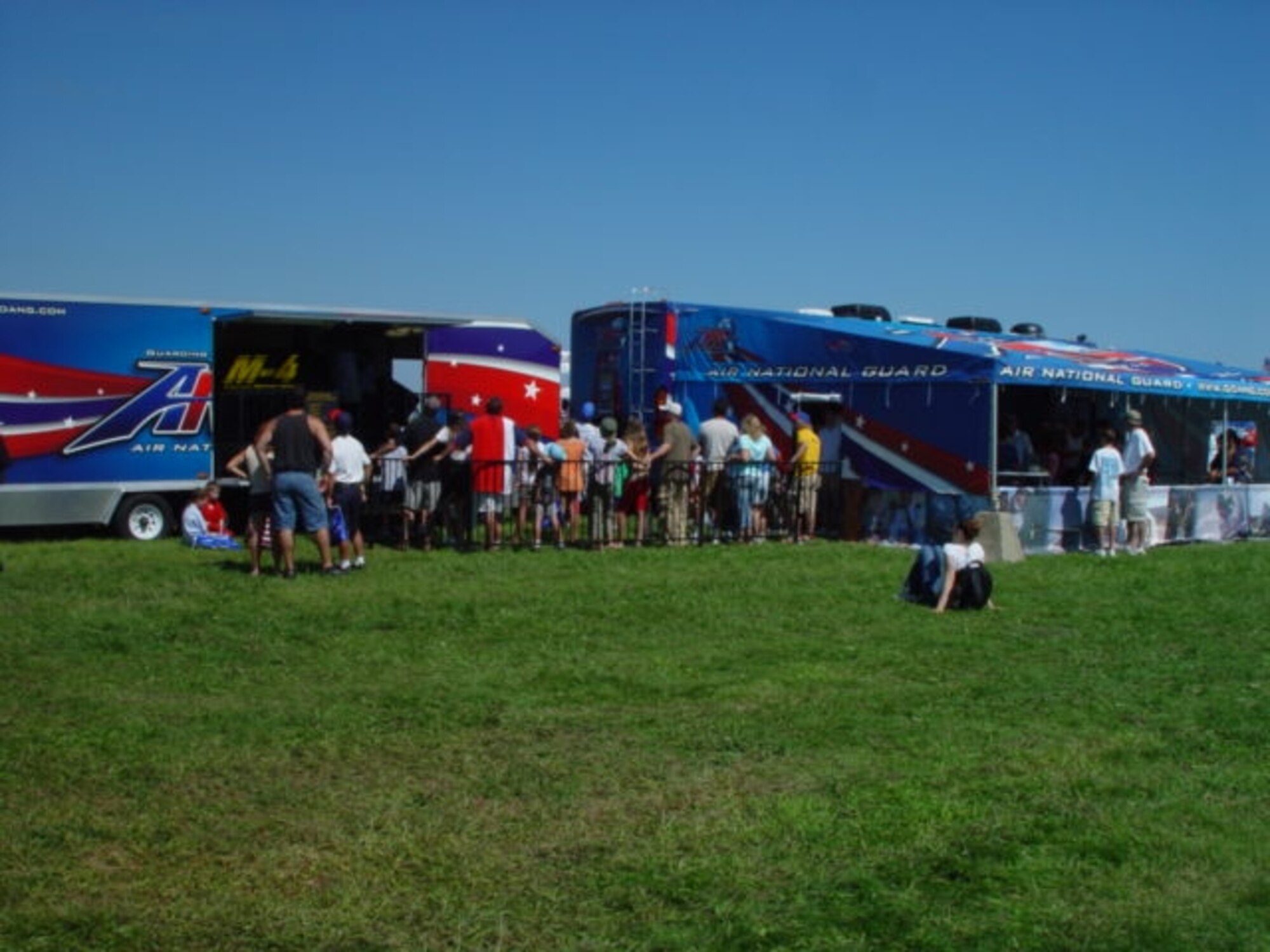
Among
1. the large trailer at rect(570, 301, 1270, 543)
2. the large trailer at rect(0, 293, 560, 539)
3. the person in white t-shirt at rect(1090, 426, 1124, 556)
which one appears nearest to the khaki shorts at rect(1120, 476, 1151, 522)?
the person in white t-shirt at rect(1090, 426, 1124, 556)

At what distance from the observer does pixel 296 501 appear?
41.3 ft

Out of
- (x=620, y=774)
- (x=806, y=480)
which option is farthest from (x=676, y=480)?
(x=620, y=774)

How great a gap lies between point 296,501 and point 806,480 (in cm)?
700

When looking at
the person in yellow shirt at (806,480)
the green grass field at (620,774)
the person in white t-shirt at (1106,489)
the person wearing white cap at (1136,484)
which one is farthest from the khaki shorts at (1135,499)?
the green grass field at (620,774)

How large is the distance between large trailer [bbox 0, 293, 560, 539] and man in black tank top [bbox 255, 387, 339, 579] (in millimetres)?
3917

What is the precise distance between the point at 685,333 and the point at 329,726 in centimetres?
1243

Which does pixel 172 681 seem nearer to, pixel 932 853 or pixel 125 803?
pixel 125 803

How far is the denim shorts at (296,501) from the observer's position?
12484 millimetres

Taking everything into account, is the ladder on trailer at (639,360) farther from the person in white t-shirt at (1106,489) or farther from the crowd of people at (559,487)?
the person in white t-shirt at (1106,489)

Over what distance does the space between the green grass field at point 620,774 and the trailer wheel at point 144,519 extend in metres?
4.28

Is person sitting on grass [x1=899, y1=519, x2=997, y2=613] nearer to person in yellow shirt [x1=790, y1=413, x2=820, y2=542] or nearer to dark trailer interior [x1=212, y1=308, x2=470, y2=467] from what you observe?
person in yellow shirt [x1=790, y1=413, x2=820, y2=542]

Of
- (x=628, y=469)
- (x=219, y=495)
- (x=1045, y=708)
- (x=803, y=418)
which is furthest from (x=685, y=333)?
(x=1045, y=708)

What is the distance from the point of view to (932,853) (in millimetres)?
5520

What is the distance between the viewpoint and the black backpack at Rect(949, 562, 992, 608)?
38.9 ft
